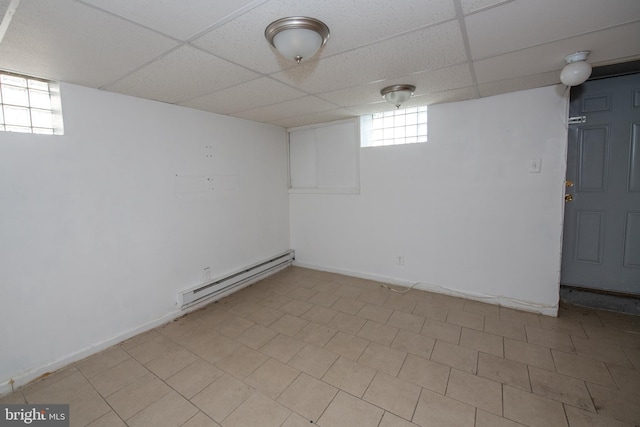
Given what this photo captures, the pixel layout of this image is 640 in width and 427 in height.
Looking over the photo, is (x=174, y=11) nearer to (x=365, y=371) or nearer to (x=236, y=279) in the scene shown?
(x=365, y=371)

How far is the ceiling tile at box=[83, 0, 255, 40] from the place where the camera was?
119 centimetres

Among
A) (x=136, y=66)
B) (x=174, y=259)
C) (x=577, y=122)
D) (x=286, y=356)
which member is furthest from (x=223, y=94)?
(x=577, y=122)

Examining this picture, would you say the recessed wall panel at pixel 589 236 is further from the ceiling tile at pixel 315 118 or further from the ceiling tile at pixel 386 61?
the ceiling tile at pixel 315 118

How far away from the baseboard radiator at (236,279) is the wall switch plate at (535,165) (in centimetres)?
330

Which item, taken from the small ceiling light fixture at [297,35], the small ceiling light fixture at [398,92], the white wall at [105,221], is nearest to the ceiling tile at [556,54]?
the small ceiling light fixture at [398,92]

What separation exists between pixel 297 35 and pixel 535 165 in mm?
2622

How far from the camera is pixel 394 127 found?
3506 millimetres

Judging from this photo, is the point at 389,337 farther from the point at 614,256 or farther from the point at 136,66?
the point at 136,66

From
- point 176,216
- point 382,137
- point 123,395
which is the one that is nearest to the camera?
point 123,395

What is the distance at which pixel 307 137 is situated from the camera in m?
4.15

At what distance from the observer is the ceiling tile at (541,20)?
4.21 ft

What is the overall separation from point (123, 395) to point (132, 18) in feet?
7.57

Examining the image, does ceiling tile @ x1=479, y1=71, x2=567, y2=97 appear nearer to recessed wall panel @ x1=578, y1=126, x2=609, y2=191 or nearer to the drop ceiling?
the drop ceiling

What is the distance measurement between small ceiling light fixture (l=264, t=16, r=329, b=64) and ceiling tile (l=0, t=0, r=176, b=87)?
0.63 metres
